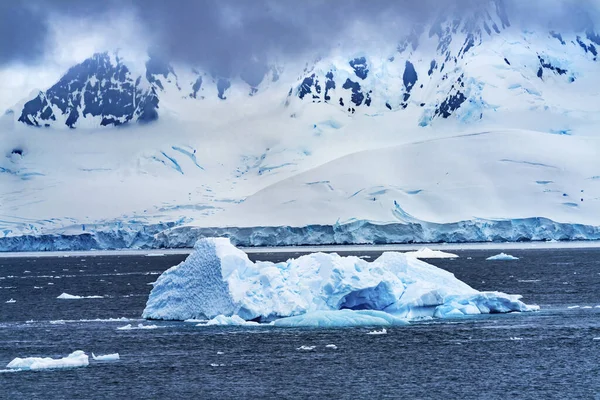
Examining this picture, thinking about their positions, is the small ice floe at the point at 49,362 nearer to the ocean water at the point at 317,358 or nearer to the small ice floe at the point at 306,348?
the ocean water at the point at 317,358

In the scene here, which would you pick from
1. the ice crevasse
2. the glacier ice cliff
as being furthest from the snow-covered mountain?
the ice crevasse

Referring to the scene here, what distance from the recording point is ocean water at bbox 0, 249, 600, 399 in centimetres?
2531

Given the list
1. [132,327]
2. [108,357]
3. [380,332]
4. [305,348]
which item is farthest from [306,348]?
[132,327]

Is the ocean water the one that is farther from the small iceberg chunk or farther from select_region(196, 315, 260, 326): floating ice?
the small iceberg chunk

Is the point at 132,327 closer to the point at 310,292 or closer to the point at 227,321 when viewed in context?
the point at 227,321

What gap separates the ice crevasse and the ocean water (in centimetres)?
98

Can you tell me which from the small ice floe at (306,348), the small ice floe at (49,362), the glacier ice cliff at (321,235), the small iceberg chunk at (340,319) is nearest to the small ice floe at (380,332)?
the small iceberg chunk at (340,319)

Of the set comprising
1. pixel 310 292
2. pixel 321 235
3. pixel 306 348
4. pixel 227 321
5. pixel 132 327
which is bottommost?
pixel 306 348

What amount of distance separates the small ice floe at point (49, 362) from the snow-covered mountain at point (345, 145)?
258 feet

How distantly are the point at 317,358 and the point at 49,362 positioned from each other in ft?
23.8

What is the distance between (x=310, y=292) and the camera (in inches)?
1464

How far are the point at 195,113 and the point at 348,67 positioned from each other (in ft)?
98.6

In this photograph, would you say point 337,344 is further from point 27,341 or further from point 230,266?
point 27,341

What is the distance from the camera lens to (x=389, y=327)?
35.8 metres
